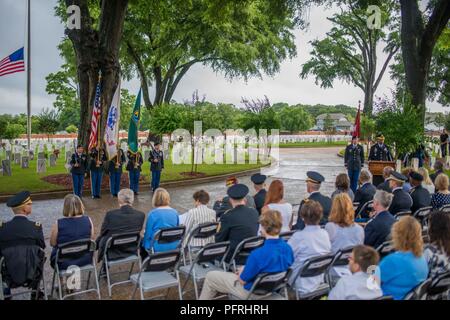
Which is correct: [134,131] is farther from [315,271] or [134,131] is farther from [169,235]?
[315,271]

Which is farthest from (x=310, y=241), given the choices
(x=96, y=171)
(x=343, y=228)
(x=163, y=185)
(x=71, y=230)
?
(x=163, y=185)

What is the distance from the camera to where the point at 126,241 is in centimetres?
561

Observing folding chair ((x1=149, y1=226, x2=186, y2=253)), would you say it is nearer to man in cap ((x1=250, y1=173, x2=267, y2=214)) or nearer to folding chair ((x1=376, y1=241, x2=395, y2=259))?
man in cap ((x1=250, y1=173, x2=267, y2=214))

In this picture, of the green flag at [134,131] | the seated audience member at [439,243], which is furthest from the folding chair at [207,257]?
the green flag at [134,131]

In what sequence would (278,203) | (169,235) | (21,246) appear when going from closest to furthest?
(21,246) < (169,235) < (278,203)

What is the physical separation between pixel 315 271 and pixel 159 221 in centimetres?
244

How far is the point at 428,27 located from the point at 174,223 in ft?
51.2

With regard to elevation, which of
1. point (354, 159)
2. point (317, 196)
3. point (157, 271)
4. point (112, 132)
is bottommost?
point (157, 271)

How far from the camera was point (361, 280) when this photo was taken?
3809mm

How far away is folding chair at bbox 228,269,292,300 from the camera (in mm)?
4224

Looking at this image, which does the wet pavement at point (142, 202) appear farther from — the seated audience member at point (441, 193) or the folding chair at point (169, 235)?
the seated audience member at point (441, 193)

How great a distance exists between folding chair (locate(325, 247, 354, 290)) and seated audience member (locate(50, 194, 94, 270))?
312 cm

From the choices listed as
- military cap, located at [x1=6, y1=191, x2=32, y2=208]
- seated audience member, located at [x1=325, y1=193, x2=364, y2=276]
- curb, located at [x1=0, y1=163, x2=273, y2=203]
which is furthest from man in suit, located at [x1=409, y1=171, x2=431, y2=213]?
curb, located at [x1=0, y1=163, x2=273, y2=203]
